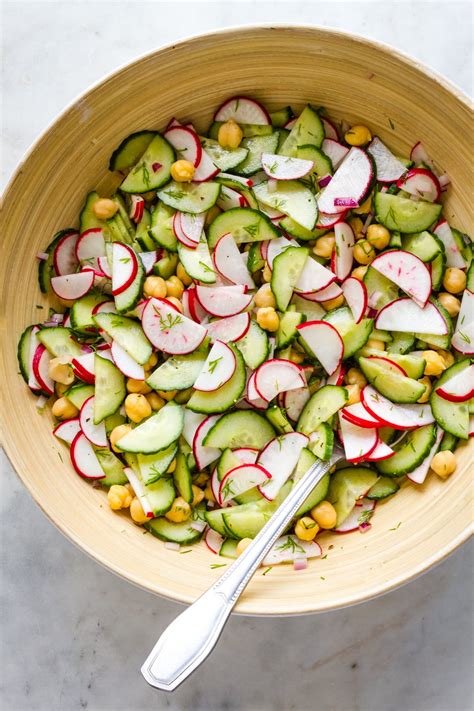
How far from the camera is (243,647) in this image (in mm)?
2986

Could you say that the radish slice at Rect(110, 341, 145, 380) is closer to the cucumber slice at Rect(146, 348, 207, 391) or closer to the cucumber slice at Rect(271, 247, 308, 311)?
the cucumber slice at Rect(146, 348, 207, 391)

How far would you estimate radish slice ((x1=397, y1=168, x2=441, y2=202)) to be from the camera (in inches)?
103

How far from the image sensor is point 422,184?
262 cm

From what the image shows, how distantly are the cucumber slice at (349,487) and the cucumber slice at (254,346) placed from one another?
1.62 feet

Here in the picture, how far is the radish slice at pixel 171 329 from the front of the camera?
8.61ft

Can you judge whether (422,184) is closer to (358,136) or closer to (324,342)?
(358,136)

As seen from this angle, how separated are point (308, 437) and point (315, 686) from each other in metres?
1.15

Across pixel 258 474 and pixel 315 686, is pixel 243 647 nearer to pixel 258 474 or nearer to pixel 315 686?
pixel 315 686

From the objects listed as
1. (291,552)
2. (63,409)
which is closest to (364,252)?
(291,552)

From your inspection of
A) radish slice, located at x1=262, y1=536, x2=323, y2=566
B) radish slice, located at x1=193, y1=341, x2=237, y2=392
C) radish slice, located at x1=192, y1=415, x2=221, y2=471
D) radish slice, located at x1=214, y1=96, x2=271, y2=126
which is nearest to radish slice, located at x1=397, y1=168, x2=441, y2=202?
radish slice, located at x1=214, y1=96, x2=271, y2=126

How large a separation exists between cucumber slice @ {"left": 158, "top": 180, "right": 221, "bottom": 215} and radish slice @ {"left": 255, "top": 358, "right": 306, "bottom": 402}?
0.63m

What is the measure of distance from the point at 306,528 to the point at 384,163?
135 centimetres

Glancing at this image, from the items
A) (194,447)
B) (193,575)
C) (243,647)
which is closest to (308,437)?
(194,447)

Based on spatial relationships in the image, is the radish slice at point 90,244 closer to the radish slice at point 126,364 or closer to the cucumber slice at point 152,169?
the cucumber slice at point 152,169
